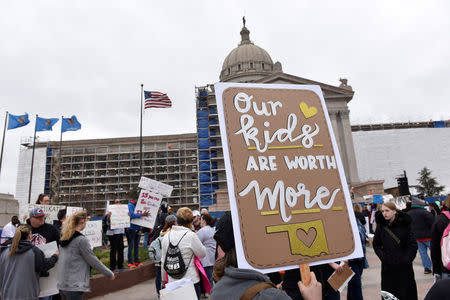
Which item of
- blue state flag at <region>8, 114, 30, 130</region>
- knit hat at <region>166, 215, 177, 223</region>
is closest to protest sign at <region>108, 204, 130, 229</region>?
knit hat at <region>166, 215, 177, 223</region>

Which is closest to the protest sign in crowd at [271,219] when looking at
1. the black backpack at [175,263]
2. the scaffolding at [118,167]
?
the black backpack at [175,263]

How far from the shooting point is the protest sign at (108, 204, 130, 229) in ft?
24.6

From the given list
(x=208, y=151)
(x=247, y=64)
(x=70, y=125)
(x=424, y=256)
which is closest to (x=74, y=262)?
(x=424, y=256)

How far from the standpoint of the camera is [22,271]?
3.76m

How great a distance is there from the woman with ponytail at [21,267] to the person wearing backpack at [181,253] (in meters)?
1.47

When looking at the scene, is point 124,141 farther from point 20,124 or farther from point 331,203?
point 331,203

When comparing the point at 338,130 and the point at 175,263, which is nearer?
the point at 175,263

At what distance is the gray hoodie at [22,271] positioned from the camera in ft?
12.2

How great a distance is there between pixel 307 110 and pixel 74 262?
3.19m

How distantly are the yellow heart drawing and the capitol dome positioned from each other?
57962 millimetres

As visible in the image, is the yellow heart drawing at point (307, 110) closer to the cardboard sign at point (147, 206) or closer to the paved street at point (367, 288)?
the paved street at point (367, 288)

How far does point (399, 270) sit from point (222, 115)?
333cm

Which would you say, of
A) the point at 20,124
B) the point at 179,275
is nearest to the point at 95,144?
the point at 20,124

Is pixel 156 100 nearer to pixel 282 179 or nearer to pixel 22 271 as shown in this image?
pixel 22 271
